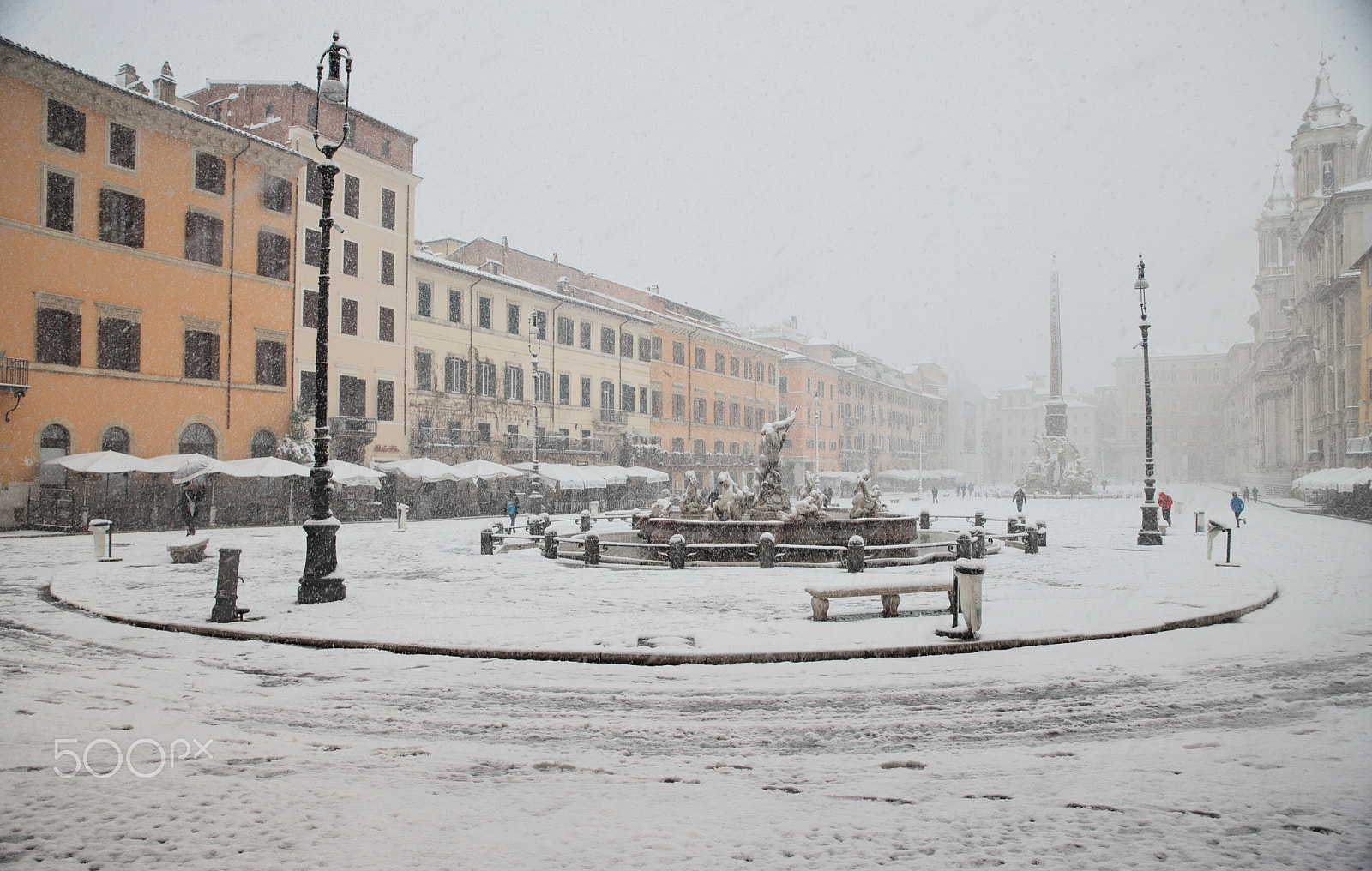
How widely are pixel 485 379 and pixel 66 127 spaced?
18452mm

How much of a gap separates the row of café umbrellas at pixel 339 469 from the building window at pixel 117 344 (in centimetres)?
302

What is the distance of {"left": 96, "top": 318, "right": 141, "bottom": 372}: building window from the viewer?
86.0ft

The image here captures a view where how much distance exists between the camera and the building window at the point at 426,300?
3747cm

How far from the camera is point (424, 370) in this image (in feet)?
122

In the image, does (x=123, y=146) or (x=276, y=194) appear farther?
(x=276, y=194)

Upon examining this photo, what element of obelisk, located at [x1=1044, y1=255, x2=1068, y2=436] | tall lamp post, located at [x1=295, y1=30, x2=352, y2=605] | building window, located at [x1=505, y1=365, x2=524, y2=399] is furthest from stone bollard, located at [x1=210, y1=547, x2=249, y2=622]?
obelisk, located at [x1=1044, y1=255, x2=1068, y2=436]

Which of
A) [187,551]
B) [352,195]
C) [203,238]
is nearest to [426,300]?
[352,195]

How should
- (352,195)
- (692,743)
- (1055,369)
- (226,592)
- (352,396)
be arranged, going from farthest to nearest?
(1055,369) < (352,195) < (352,396) < (226,592) < (692,743)

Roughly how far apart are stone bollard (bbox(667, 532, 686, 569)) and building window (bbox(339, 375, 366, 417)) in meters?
21.7

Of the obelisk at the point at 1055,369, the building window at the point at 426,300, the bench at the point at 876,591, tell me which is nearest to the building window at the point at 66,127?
the building window at the point at 426,300

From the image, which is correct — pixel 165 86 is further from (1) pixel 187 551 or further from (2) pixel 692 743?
(2) pixel 692 743

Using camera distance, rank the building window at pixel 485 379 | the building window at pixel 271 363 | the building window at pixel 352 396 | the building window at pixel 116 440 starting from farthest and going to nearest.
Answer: the building window at pixel 485 379 → the building window at pixel 352 396 → the building window at pixel 271 363 → the building window at pixel 116 440

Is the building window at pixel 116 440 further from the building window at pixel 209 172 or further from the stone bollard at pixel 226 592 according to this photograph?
the stone bollard at pixel 226 592

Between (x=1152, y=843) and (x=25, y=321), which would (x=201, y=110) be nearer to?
(x=25, y=321)
